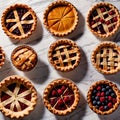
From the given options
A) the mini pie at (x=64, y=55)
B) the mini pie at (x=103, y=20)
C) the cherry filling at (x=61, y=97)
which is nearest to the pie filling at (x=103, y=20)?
the mini pie at (x=103, y=20)

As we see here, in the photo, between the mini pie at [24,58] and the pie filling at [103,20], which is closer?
the mini pie at [24,58]

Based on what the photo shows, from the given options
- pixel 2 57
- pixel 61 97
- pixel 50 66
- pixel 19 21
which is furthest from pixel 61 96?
pixel 19 21

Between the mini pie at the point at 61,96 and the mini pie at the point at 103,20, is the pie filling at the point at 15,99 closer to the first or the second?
the mini pie at the point at 61,96

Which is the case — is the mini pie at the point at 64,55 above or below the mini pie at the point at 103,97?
above

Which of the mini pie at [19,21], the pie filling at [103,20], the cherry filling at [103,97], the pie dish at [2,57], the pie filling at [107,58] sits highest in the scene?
the mini pie at [19,21]

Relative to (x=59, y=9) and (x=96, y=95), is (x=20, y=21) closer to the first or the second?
(x=59, y=9)

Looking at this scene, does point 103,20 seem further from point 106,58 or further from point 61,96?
point 61,96

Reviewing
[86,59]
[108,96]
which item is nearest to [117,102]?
[108,96]
